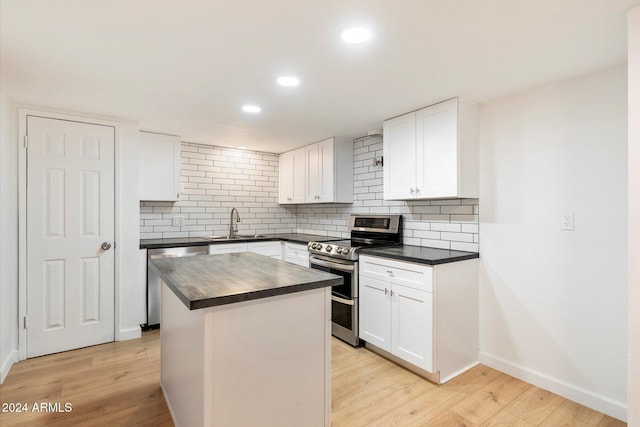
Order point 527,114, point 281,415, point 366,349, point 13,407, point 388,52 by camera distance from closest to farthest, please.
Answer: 1. point 281,415
2. point 388,52
3. point 13,407
4. point 527,114
5. point 366,349

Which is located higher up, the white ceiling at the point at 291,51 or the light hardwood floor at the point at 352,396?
the white ceiling at the point at 291,51

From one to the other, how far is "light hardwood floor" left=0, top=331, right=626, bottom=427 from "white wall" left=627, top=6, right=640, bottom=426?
68 centimetres

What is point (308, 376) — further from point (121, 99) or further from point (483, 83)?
point (121, 99)

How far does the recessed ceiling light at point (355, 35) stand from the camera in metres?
1.62

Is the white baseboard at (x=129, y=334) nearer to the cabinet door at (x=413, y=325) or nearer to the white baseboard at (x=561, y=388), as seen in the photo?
the cabinet door at (x=413, y=325)

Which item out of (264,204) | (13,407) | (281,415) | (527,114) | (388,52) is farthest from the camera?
(264,204)

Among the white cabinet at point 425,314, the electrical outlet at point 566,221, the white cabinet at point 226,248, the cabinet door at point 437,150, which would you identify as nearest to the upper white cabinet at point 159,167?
the white cabinet at point 226,248

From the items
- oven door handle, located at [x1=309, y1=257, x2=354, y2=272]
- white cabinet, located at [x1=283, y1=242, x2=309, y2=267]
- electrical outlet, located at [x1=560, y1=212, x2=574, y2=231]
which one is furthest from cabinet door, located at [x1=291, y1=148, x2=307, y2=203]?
electrical outlet, located at [x1=560, y1=212, x2=574, y2=231]

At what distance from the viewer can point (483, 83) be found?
2.28 meters

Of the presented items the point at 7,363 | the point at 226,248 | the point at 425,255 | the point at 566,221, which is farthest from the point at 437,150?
the point at 7,363

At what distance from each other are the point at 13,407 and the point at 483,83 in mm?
3832

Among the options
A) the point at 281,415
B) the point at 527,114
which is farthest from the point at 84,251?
the point at 527,114

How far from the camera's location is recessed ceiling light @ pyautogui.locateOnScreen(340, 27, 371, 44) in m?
1.62

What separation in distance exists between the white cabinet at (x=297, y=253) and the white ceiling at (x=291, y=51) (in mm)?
1674
